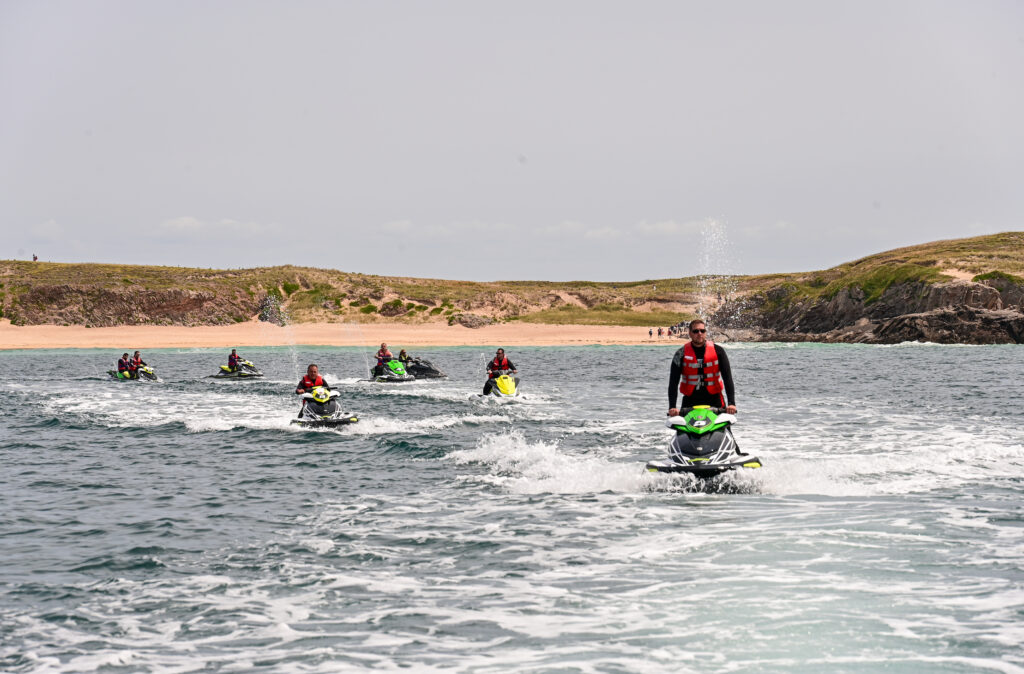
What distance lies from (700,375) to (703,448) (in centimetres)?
134

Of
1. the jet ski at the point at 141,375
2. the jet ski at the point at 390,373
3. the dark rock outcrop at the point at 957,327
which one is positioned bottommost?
the jet ski at the point at 141,375

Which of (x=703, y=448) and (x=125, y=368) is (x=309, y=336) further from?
(x=703, y=448)

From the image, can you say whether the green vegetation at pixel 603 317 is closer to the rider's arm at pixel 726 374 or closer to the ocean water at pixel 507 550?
the ocean water at pixel 507 550

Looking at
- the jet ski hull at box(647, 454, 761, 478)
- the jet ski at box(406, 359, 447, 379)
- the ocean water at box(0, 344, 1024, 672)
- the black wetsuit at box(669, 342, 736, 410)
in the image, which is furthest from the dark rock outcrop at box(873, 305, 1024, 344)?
the jet ski hull at box(647, 454, 761, 478)

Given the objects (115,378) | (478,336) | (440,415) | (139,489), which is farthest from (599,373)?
(478,336)

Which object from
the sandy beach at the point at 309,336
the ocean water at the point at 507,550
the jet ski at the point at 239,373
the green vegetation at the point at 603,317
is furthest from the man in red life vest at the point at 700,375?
the green vegetation at the point at 603,317

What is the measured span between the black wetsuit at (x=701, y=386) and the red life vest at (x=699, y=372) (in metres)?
0.06

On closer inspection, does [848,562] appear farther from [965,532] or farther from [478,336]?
[478,336]

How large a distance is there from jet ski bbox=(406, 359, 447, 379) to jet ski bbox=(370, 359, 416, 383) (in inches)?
39.4

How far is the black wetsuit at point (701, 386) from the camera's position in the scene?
1440 cm

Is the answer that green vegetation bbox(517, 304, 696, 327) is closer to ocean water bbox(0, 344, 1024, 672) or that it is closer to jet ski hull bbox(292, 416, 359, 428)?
jet ski hull bbox(292, 416, 359, 428)

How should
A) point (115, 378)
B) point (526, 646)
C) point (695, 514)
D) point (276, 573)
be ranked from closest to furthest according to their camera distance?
Answer: point (526, 646) < point (276, 573) < point (695, 514) < point (115, 378)

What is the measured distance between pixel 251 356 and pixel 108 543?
6318cm

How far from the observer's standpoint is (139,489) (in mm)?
15586
